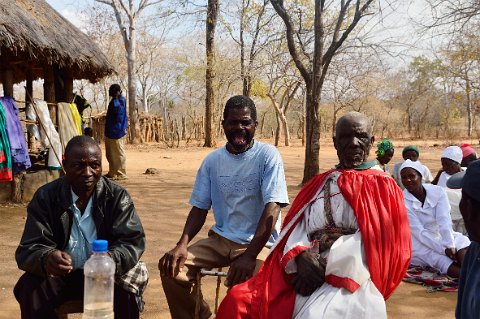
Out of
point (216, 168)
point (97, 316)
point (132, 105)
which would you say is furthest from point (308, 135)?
point (132, 105)

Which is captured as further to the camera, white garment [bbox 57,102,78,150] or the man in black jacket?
white garment [bbox 57,102,78,150]

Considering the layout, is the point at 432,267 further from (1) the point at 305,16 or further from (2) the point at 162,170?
(1) the point at 305,16

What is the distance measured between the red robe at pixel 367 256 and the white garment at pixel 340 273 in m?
0.04

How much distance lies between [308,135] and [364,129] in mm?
6159

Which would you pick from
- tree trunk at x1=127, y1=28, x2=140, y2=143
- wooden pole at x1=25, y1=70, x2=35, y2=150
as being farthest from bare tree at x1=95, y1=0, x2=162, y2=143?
wooden pole at x1=25, y1=70, x2=35, y2=150

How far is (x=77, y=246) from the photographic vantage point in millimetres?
2516

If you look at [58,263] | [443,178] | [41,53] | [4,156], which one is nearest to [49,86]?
[41,53]

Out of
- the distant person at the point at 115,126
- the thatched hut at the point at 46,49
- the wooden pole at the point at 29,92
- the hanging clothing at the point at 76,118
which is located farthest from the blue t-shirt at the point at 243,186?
the distant person at the point at 115,126

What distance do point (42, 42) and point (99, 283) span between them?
243 inches

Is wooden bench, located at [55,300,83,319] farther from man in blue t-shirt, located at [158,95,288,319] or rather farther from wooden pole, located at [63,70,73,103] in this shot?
wooden pole, located at [63,70,73,103]

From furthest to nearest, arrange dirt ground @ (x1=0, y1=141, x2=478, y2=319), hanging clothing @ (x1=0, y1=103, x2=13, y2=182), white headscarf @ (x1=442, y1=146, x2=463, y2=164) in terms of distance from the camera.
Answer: hanging clothing @ (x1=0, y1=103, x2=13, y2=182) → white headscarf @ (x1=442, y1=146, x2=463, y2=164) → dirt ground @ (x1=0, y1=141, x2=478, y2=319)

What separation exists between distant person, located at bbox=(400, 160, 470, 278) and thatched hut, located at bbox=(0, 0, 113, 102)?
17.8 ft

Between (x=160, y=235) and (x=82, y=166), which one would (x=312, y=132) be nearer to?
(x=160, y=235)

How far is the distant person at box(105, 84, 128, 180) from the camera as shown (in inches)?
366
